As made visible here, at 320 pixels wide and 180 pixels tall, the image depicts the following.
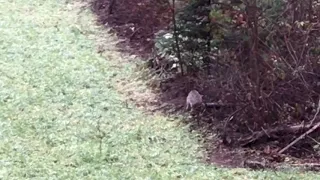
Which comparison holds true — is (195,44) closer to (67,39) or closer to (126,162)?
(126,162)

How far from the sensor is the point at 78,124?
16.7 feet

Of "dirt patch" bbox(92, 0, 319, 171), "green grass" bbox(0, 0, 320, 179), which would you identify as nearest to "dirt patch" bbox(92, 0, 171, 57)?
"dirt patch" bbox(92, 0, 319, 171)

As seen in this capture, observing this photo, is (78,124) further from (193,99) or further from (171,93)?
(171,93)

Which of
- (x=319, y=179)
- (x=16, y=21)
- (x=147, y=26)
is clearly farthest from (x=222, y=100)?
(x=16, y=21)

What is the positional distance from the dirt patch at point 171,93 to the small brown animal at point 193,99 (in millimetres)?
58

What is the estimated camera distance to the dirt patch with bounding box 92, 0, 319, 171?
4.37 m

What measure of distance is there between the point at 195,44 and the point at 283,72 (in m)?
1.19

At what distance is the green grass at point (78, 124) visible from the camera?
415 cm

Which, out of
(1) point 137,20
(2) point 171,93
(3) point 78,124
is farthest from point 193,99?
(1) point 137,20

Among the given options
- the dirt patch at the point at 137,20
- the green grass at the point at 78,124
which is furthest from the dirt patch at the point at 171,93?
the green grass at the point at 78,124

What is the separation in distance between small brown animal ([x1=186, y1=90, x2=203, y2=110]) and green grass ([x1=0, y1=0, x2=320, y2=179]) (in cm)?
25

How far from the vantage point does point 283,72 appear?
4863mm

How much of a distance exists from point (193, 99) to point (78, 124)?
3.12ft

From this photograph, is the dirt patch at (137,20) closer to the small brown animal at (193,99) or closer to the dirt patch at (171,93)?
the dirt patch at (171,93)
